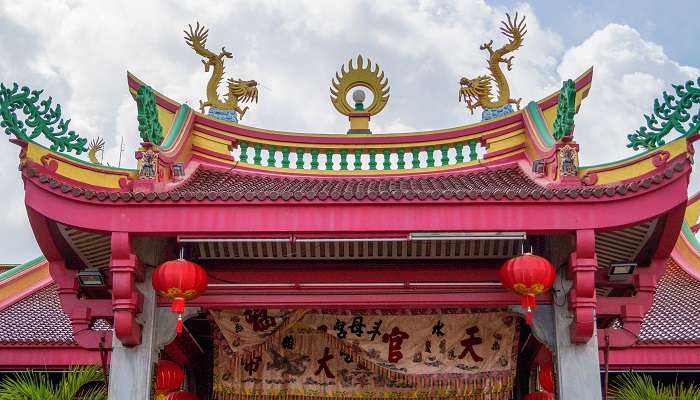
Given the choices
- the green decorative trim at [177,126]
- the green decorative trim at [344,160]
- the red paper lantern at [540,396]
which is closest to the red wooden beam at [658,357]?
the red paper lantern at [540,396]

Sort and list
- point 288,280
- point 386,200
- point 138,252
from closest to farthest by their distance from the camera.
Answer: point 386,200 → point 138,252 → point 288,280

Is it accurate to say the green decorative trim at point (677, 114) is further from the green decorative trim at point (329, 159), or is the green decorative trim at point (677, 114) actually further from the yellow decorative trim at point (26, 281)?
the yellow decorative trim at point (26, 281)

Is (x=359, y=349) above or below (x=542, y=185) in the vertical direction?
below

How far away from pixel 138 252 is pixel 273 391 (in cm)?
260

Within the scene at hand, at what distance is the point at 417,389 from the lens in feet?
31.7

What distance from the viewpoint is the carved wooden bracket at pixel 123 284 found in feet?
24.4

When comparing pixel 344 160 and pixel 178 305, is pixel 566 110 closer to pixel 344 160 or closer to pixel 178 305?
pixel 344 160

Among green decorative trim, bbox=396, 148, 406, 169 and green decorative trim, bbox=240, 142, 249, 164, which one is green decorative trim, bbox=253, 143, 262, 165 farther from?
green decorative trim, bbox=396, 148, 406, 169

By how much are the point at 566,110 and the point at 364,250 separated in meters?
2.43

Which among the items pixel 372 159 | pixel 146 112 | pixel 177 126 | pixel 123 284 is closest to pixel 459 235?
pixel 123 284

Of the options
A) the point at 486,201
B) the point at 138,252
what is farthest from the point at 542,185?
the point at 138,252

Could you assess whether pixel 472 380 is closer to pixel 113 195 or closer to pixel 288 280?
pixel 288 280

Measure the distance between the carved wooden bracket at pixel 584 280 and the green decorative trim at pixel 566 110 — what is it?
4.49ft

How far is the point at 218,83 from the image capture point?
38.1 feet
